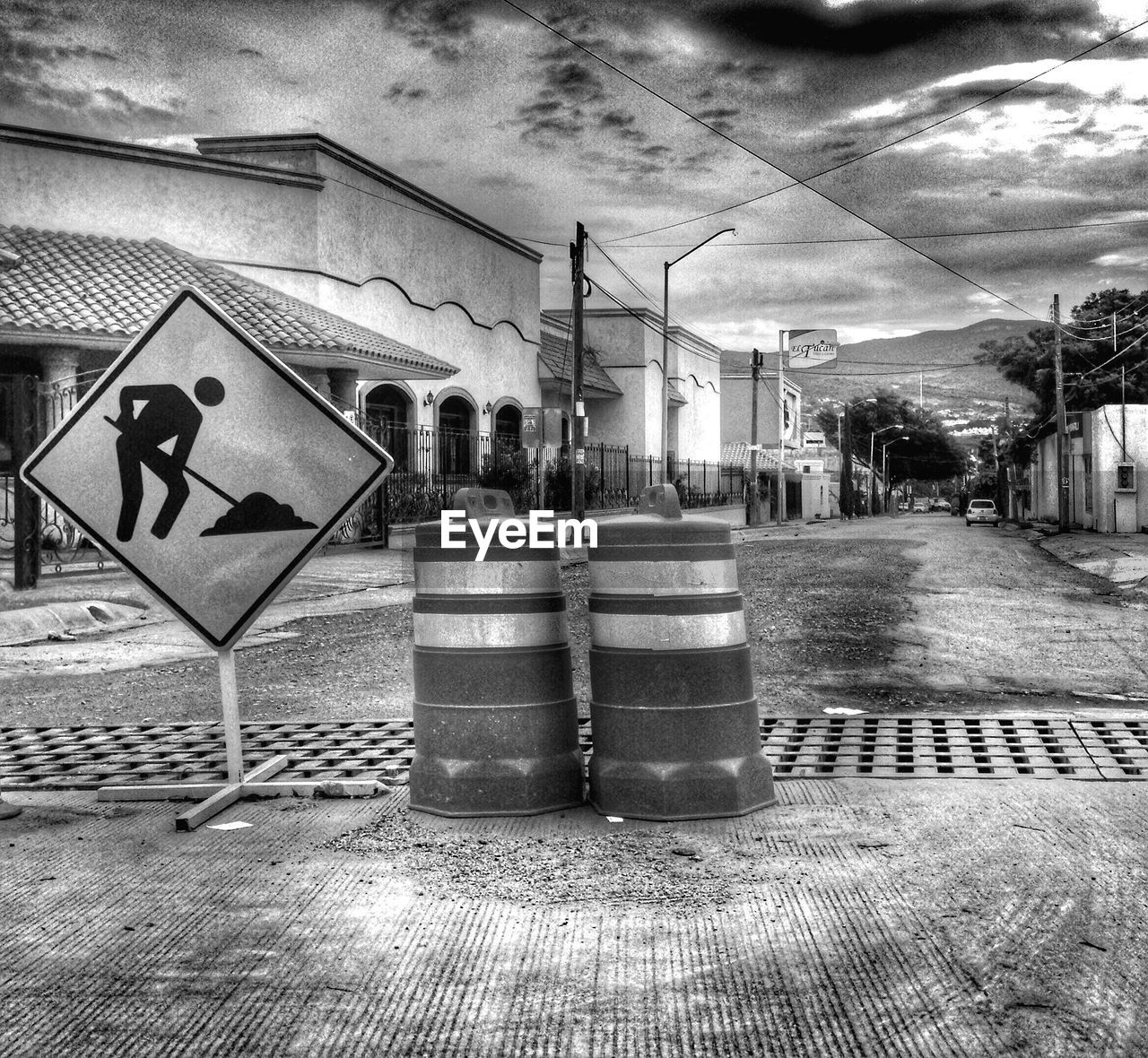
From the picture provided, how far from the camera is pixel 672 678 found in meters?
5.18

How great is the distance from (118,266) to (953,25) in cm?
1497

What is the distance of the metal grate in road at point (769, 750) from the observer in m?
6.03

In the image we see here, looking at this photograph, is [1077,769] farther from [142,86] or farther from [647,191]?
[647,191]

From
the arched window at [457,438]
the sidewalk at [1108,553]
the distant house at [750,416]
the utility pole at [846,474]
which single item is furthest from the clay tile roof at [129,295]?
the utility pole at [846,474]

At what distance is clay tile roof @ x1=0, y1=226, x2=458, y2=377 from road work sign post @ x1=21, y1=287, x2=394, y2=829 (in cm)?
1415

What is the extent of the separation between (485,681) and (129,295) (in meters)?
18.3

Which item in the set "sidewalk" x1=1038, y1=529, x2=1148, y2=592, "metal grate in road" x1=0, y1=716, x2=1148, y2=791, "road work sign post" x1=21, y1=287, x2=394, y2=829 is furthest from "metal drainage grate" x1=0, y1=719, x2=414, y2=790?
"sidewalk" x1=1038, y1=529, x2=1148, y2=592

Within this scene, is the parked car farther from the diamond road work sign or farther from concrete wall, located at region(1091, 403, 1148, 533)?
the diamond road work sign

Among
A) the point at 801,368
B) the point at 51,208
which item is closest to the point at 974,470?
the point at 801,368

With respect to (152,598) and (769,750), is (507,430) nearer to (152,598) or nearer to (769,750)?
(152,598)

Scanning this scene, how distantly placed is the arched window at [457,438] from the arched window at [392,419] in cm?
84

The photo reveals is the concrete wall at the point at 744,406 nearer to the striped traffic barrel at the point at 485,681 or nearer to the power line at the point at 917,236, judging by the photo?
the power line at the point at 917,236

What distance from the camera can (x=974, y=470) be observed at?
146m

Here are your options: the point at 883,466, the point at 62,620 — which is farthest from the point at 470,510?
the point at 883,466
